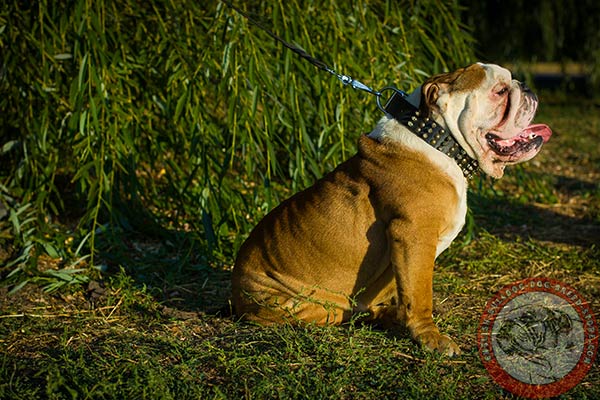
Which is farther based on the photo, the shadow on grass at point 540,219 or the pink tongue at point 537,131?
the shadow on grass at point 540,219

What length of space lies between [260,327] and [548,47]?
25.4ft

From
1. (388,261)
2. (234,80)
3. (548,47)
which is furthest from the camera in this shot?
(548,47)

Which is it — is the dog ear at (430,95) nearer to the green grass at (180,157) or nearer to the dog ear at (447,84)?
the dog ear at (447,84)

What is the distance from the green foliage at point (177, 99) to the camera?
4180mm

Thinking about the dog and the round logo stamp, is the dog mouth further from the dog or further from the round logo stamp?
the round logo stamp

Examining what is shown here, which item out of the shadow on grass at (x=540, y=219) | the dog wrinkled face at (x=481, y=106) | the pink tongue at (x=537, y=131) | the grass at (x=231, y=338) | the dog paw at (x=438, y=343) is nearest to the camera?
the grass at (x=231, y=338)

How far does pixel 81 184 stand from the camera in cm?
423

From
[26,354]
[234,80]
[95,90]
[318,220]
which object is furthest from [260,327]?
[95,90]

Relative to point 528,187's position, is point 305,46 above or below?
above

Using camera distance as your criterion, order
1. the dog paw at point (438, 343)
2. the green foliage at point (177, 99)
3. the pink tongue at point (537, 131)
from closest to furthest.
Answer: the dog paw at point (438, 343)
the pink tongue at point (537, 131)
the green foliage at point (177, 99)

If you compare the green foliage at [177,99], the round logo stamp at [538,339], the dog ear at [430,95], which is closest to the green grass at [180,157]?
the green foliage at [177,99]

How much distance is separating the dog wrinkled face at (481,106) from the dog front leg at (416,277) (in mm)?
436

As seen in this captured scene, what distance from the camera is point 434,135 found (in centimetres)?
300

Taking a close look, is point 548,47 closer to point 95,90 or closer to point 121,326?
point 95,90
